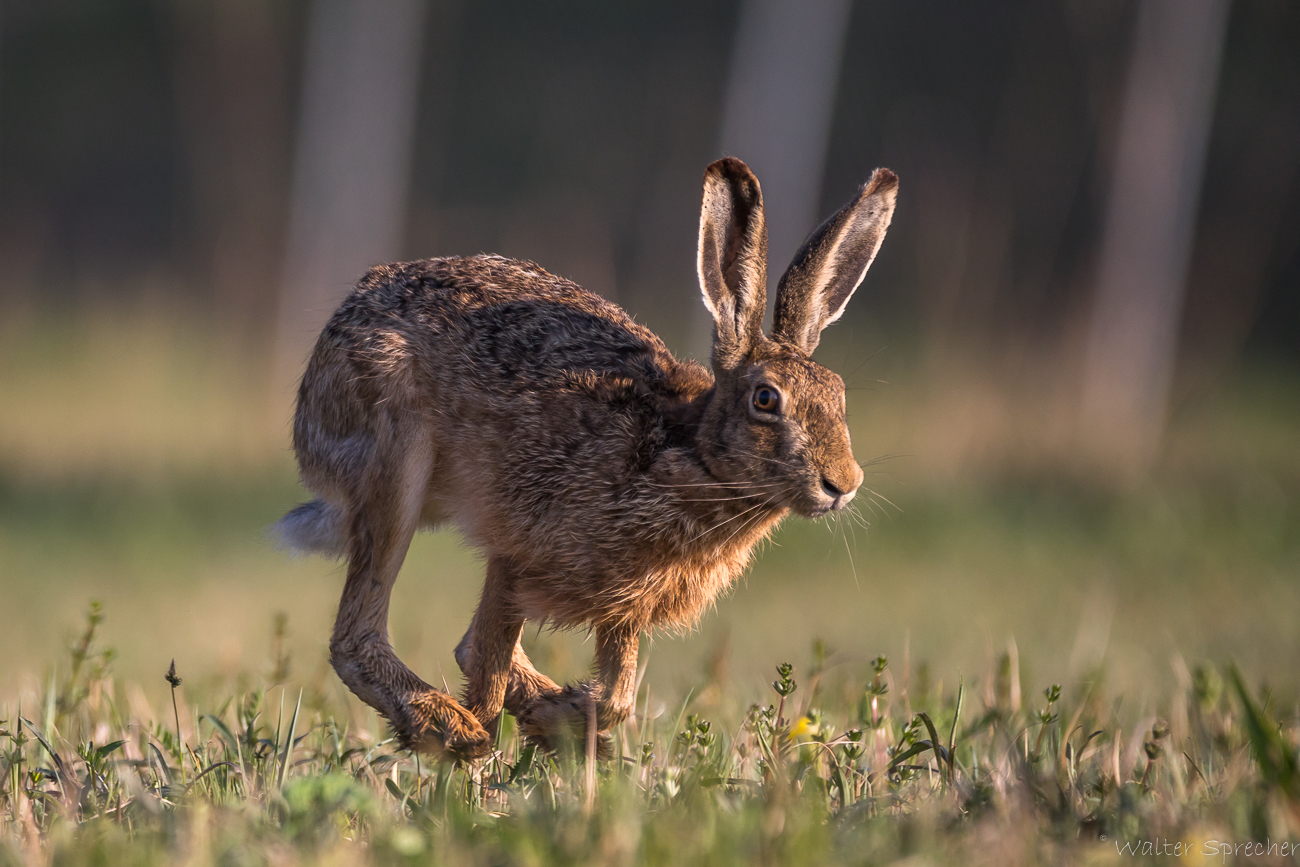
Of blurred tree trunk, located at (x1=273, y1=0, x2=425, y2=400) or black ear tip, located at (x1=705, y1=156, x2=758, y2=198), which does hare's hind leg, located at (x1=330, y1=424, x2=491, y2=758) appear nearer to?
black ear tip, located at (x1=705, y1=156, x2=758, y2=198)

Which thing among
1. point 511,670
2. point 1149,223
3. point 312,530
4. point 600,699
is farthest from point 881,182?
point 1149,223

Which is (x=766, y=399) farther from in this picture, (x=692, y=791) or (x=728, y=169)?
(x=692, y=791)

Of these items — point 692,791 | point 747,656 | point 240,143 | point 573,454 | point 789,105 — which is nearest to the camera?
point 692,791

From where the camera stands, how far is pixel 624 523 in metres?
3.57

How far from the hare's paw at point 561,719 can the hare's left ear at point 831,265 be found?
1150mm

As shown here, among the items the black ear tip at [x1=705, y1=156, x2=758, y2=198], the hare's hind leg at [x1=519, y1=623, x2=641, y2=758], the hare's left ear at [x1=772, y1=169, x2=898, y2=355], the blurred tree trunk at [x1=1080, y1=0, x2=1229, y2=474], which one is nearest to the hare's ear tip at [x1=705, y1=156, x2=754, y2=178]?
the black ear tip at [x1=705, y1=156, x2=758, y2=198]

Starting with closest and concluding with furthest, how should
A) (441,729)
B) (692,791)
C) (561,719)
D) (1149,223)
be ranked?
1. (692,791)
2. (441,729)
3. (561,719)
4. (1149,223)

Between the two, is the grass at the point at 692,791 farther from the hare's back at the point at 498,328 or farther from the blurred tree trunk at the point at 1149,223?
the blurred tree trunk at the point at 1149,223

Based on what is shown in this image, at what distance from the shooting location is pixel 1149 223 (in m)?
9.66

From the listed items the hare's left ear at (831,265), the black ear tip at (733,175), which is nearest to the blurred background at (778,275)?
the hare's left ear at (831,265)

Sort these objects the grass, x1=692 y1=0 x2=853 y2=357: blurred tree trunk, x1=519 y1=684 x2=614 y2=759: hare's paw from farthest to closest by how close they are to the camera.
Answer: x1=692 y1=0 x2=853 y2=357: blurred tree trunk < x1=519 y1=684 x2=614 y2=759: hare's paw < the grass

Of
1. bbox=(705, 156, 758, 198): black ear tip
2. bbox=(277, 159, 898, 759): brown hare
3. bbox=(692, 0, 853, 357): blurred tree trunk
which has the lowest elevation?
bbox=(277, 159, 898, 759): brown hare

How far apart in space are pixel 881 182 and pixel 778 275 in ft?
21.3

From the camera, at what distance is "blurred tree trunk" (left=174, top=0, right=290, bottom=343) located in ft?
45.0
